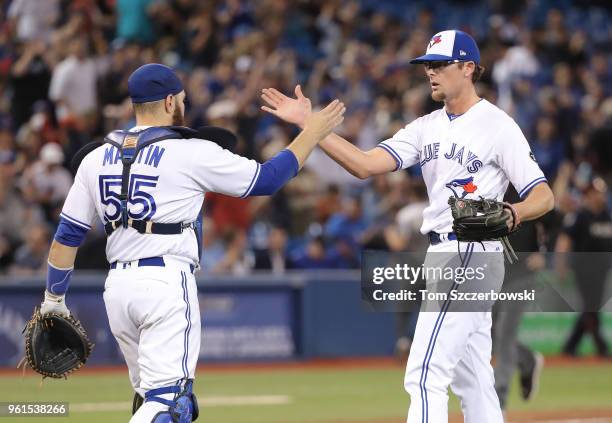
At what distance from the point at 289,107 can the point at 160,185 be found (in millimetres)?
1134

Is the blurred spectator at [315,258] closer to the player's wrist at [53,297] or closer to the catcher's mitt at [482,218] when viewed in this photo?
the player's wrist at [53,297]

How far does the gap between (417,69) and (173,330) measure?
1413 cm

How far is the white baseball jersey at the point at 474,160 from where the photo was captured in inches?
271

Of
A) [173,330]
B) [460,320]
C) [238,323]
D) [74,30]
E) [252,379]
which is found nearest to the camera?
[173,330]

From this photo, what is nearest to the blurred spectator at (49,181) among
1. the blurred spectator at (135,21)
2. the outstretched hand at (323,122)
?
the blurred spectator at (135,21)

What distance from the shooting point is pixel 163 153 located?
6422 mm

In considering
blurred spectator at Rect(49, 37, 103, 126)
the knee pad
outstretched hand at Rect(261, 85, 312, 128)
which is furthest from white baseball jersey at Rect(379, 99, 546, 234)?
blurred spectator at Rect(49, 37, 103, 126)

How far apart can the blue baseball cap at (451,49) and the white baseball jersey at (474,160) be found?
11.8 inches

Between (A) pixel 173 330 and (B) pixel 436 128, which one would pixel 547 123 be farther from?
(A) pixel 173 330

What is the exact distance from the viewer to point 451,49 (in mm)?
7133

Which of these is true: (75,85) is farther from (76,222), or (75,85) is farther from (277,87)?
(76,222)

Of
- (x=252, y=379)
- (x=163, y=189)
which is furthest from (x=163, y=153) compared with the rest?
(x=252, y=379)

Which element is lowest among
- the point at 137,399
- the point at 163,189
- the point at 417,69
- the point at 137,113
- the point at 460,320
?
the point at 137,399

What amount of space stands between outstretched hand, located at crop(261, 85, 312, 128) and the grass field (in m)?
4.25
